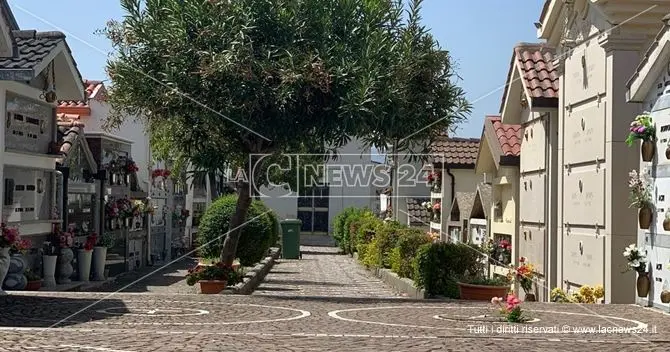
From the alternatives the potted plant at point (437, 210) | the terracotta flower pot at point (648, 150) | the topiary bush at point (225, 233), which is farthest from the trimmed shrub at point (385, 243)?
the terracotta flower pot at point (648, 150)

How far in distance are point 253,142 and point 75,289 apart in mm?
5845

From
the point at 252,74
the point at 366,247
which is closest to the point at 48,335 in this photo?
the point at 252,74

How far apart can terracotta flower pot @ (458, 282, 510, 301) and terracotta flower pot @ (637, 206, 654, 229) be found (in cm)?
380

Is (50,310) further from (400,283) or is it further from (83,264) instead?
(400,283)

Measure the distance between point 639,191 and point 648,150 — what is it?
647mm

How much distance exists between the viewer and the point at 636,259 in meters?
14.2

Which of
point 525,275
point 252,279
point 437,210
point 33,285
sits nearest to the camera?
point 525,275

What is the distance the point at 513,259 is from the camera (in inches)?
846

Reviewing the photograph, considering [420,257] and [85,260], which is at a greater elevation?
[420,257]

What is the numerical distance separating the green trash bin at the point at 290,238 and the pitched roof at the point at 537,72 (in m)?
25.5

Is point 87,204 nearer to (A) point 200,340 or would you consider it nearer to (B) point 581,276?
(B) point 581,276

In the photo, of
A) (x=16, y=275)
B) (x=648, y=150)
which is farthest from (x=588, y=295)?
(x=16, y=275)

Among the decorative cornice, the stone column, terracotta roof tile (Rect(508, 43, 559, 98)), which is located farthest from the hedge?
the decorative cornice

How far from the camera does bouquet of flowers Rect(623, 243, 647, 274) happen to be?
14.2m
